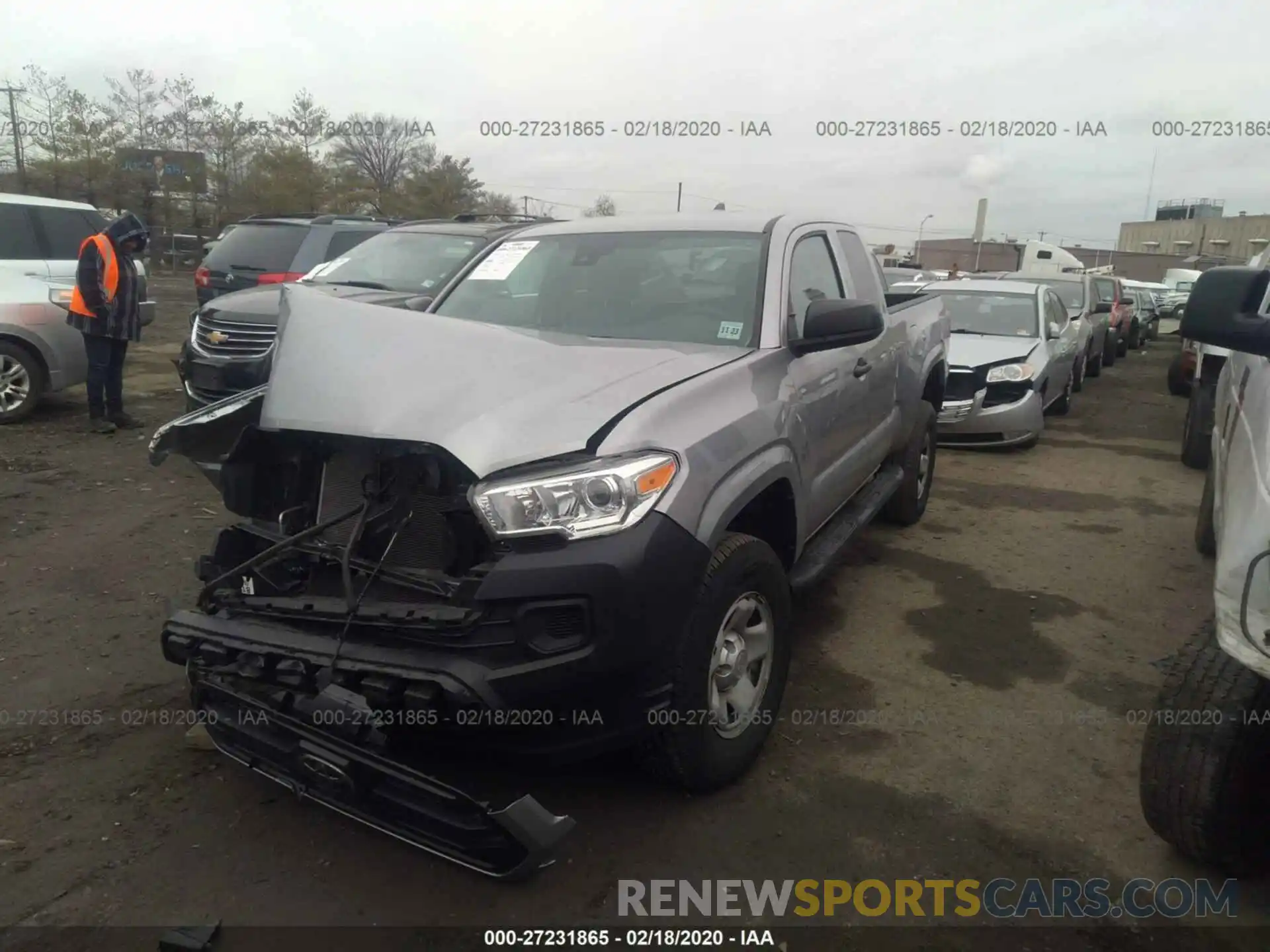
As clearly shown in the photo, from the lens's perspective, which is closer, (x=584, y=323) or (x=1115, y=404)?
(x=584, y=323)

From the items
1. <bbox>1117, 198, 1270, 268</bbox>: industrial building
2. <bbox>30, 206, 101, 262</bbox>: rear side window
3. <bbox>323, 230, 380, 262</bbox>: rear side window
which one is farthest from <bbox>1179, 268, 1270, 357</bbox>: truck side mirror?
<bbox>1117, 198, 1270, 268</bbox>: industrial building

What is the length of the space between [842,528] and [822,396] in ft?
2.97

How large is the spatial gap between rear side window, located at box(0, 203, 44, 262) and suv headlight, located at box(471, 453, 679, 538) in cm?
760

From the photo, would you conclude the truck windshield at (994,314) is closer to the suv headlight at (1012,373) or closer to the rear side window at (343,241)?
the suv headlight at (1012,373)

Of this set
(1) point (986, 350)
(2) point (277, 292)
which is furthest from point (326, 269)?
(1) point (986, 350)

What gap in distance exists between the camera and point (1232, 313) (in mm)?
2322

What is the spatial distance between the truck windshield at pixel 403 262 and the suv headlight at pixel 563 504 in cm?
523

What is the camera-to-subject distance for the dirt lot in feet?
8.47

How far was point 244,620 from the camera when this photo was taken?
2.70 metres

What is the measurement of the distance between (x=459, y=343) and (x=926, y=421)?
3911 millimetres

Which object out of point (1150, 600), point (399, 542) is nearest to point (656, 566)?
point (399, 542)

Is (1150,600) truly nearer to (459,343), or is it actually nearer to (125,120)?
(459,343)

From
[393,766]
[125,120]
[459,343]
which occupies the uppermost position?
[125,120]

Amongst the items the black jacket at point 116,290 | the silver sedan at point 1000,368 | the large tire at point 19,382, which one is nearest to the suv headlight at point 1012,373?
the silver sedan at point 1000,368
